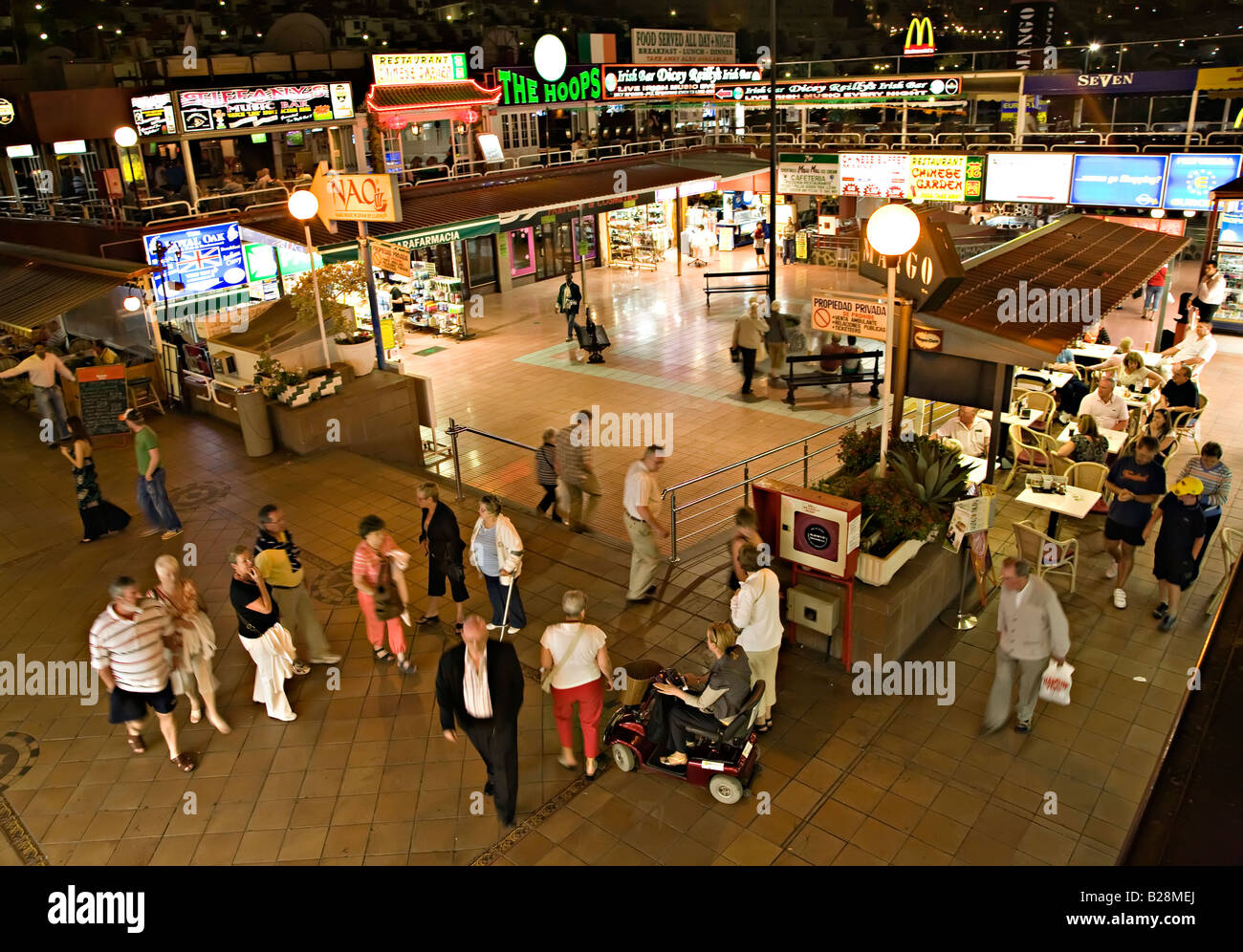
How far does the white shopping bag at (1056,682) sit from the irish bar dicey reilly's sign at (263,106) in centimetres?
1639

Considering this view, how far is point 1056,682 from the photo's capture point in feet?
21.5

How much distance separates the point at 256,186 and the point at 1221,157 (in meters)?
18.5

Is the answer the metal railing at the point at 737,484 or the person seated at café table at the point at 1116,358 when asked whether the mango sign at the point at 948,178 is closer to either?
the person seated at café table at the point at 1116,358

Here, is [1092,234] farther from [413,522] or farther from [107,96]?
[107,96]

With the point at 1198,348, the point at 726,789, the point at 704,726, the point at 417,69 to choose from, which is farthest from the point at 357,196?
the point at 1198,348

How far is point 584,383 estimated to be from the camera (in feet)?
54.9

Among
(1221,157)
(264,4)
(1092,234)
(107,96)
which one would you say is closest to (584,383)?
(1092,234)

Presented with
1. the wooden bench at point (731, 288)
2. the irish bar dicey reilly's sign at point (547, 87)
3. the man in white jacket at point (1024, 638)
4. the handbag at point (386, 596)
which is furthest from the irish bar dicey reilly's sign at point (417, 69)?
the man in white jacket at point (1024, 638)

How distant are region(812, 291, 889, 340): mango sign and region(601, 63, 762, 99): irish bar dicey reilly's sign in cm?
2264

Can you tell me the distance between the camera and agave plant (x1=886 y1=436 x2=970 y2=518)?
24.8 feet

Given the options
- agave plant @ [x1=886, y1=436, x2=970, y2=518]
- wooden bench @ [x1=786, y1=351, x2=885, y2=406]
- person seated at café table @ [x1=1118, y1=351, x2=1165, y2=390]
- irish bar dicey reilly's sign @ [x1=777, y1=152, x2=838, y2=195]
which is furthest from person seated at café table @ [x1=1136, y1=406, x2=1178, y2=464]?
irish bar dicey reilly's sign @ [x1=777, y1=152, x2=838, y2=195]

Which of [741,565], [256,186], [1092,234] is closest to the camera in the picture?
[741,565]

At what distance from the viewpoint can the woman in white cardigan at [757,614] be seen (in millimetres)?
6328

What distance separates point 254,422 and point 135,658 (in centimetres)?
618
